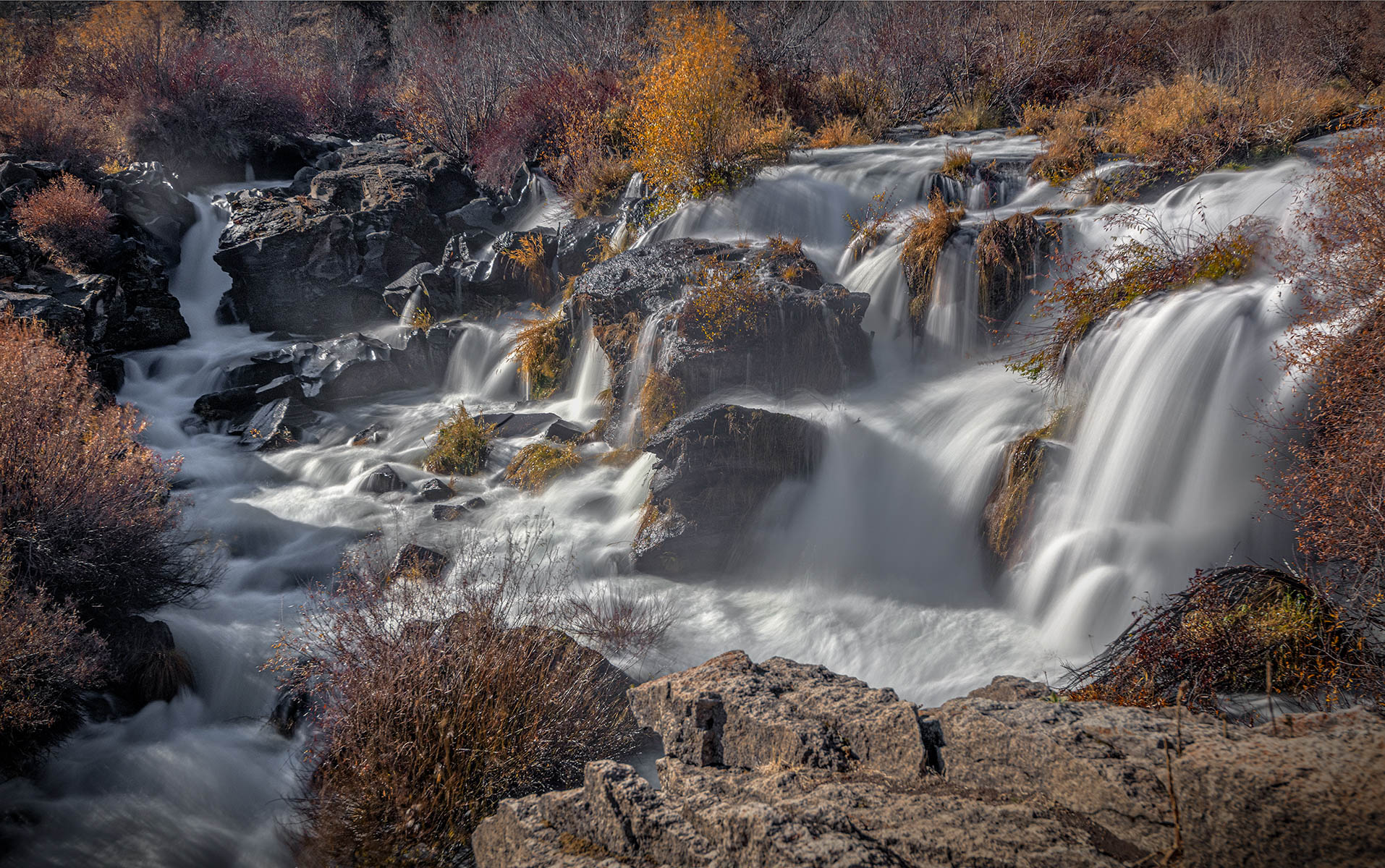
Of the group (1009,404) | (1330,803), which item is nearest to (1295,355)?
(1009,404)

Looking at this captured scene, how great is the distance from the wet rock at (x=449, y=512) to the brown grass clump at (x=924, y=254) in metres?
5.94

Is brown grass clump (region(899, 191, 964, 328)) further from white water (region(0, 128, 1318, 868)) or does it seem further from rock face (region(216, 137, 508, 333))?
rock face (region(216, 137, 508, 333))

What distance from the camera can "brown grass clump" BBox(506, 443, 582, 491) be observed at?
8.58m

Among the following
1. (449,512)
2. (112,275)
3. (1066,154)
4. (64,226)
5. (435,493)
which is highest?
(64,226)

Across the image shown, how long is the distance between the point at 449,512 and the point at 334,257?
8.48 metres

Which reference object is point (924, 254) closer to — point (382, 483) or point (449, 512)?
point (449, 512)

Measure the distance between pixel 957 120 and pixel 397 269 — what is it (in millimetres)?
11866

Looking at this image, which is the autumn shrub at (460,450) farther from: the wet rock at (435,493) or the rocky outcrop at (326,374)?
the rocky outcrop at (326,374)

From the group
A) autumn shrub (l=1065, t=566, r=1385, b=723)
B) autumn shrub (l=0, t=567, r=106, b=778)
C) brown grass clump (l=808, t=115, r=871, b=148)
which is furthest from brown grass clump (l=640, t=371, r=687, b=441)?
brown grass clump (l=808, t=115, r=871, b=148)

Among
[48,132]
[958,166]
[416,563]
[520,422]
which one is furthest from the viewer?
[48,132]

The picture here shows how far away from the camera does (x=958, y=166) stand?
1130 cm

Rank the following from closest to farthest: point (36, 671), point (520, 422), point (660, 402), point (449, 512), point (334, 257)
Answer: point (36, 671)
point (449, 512)
point (660, 402)
point (520, 422)
point (334, 257)

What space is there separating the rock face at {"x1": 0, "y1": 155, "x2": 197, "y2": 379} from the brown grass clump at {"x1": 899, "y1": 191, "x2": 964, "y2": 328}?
1190 centimetres

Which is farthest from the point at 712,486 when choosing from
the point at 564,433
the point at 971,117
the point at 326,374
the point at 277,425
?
the point at 971,117
